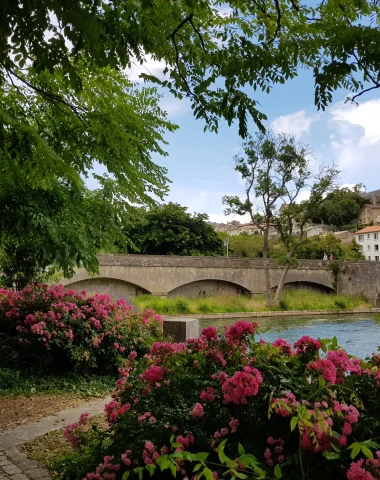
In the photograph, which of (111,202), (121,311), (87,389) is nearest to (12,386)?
(87,389)

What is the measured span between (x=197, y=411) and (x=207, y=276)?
28.8 m

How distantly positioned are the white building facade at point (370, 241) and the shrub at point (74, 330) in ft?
211

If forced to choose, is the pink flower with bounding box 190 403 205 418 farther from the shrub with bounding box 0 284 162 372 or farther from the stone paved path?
the shrub with bounding box 0 284 162 372

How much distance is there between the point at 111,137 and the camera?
14.5 feet

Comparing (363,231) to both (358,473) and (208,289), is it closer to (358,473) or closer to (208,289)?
(208,289)

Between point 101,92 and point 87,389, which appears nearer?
point 101,92

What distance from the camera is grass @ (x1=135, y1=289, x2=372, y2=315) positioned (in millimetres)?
24891

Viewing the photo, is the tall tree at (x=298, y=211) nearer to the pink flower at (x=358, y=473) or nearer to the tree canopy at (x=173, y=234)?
the tree canopy at (x=173, y=234)

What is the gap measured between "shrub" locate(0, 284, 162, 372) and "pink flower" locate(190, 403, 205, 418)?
483 cm

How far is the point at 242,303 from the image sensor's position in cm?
2861

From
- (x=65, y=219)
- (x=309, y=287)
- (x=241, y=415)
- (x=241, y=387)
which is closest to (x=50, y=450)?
(x=241, y=415)

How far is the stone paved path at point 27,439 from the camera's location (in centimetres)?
348

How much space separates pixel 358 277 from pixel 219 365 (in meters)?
36.0

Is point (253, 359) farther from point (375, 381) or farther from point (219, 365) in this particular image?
point (375, 381)
